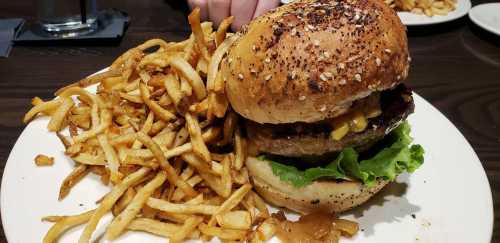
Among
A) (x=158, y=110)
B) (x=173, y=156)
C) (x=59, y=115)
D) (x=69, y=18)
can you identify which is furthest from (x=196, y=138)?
(x=69, y=18)

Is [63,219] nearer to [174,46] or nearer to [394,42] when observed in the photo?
[174,46]

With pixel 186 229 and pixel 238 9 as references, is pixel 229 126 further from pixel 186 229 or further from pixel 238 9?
pixel 238 9

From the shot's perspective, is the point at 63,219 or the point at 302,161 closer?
the point at 63,219

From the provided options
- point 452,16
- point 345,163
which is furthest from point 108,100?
point 452,16

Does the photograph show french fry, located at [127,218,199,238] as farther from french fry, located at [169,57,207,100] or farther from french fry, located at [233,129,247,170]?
french fry, located at [169,57,207,100]

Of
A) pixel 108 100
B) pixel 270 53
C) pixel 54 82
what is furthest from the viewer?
pixel 54 82

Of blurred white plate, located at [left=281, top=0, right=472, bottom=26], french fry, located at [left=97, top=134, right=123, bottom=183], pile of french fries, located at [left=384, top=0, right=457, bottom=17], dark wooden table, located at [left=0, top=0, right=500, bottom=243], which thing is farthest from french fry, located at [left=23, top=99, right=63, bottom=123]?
pile of french fries, located at [left=384, top=0, right=457, bottom=17]

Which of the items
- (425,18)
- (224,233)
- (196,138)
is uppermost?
(196,138)

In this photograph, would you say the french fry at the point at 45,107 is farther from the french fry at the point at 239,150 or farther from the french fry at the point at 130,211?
the french fry at the point at 239,150
